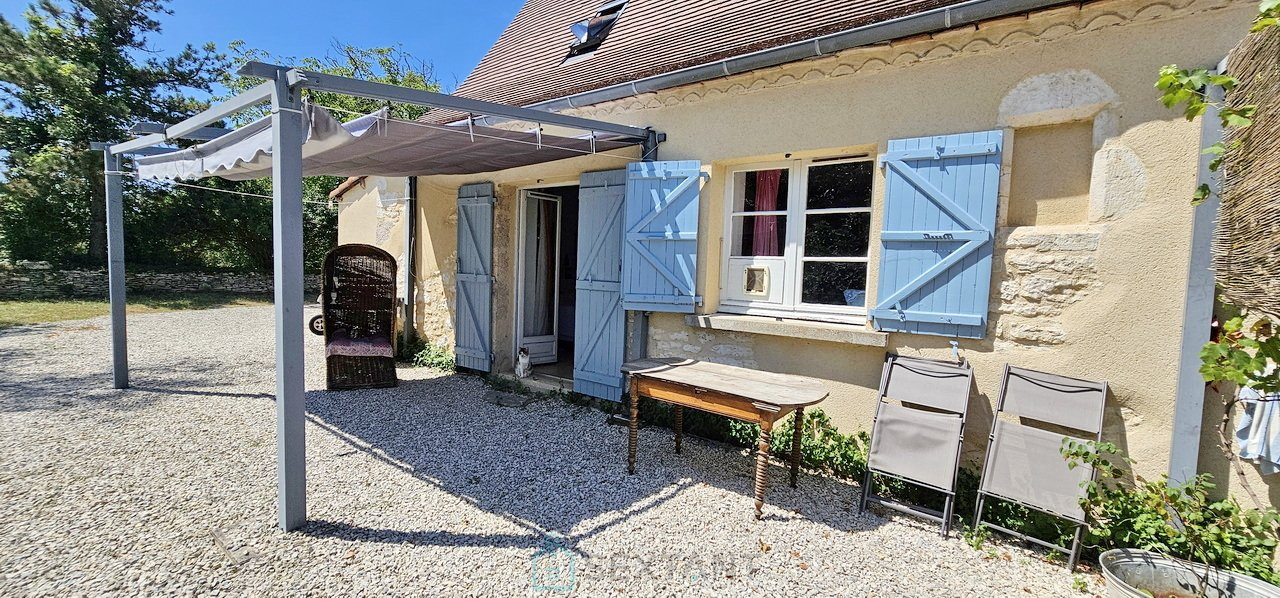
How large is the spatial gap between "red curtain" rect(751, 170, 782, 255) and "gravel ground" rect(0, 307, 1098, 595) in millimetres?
1693

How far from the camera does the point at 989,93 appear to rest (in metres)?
3.58

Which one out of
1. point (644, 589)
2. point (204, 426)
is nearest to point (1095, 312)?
point (644, 589)

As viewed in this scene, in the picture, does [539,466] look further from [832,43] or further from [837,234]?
[832,43]

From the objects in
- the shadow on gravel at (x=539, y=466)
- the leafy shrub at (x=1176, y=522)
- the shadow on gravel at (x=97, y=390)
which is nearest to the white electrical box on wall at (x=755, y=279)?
the shadow on gravel at (x=539, y=466)

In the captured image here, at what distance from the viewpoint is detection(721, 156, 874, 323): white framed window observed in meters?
4.28

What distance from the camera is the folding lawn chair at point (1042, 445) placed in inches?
119

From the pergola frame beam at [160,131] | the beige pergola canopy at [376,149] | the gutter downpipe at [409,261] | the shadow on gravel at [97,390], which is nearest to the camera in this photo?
the beige pergola canopy at [376,149]

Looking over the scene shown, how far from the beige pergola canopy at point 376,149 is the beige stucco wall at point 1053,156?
1793 millimetres

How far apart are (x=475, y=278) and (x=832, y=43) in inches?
184

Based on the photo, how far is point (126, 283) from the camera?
1400 centimetres

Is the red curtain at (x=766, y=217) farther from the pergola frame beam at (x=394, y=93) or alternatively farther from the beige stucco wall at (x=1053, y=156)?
the pergola frame beam at (x=394, y=93)

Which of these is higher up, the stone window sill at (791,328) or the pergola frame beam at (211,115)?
the pergola frame beam at (211,115)

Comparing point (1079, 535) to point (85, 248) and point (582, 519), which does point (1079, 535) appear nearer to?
point (582, 519)

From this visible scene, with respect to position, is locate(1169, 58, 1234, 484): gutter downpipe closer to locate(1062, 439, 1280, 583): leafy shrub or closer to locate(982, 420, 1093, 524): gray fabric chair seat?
locate(1062, 439, 1280, 583): leafy shrub
